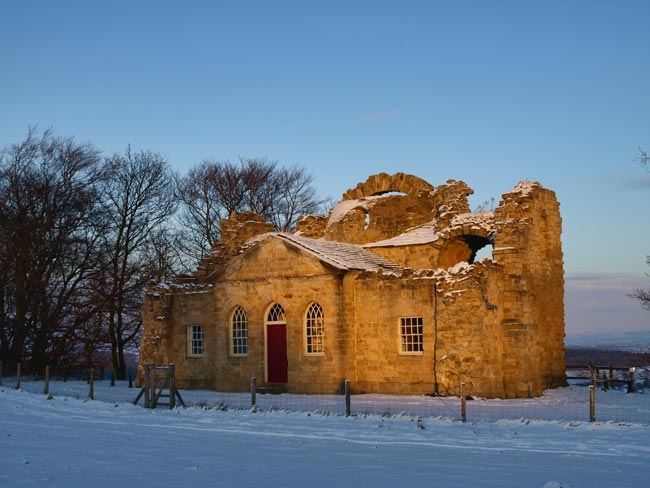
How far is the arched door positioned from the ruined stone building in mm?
39

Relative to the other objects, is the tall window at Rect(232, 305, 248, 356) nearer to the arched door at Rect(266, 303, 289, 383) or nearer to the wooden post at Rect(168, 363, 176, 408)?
the arched door at Rect(266, 303, 289, 383)

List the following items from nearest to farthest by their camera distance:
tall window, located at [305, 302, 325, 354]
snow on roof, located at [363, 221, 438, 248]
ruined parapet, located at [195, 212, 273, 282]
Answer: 1. tall window, located at [305, 302, 325, 354]
2. snow on roof, located at [363, 221, 438, 248]
3. ruined parapet, located at [195, 212, 273, 282]

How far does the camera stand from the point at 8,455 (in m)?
14.7

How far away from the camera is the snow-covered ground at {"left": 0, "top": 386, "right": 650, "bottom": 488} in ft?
41.1

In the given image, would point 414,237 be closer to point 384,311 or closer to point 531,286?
point 531,286

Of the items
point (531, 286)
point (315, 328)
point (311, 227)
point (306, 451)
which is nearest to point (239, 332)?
point (315, 328)

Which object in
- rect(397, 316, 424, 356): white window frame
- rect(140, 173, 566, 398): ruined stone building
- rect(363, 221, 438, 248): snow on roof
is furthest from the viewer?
rect(363, 221, 438, 248): snow on roof

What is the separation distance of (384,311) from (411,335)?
50.0 inches

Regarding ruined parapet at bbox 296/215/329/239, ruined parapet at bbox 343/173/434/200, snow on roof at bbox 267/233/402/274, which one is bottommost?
snow on roof at bbox 267/233/402/274

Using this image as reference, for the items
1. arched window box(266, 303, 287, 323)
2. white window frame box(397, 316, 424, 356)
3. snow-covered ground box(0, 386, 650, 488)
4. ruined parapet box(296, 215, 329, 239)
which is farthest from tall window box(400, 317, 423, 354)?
ruined parapet box(296, 215, 329, 239)

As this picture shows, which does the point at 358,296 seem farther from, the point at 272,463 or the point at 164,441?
the point at 272,463

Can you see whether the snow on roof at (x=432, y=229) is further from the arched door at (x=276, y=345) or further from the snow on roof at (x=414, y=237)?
the arched door at (x=276, y=345)

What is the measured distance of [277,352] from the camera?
2902 cm

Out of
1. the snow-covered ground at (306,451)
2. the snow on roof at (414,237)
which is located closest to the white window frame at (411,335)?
the snow on roof at (414,237)
